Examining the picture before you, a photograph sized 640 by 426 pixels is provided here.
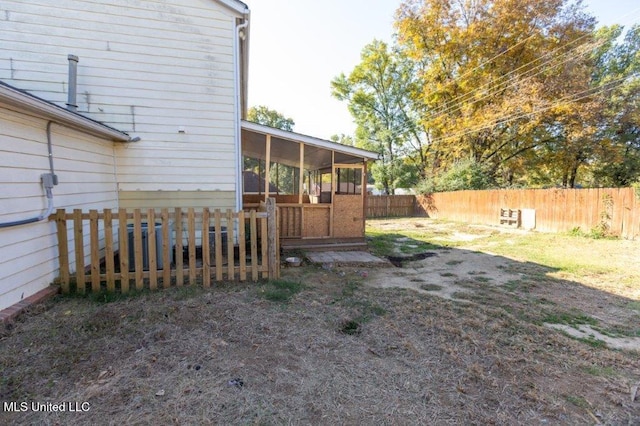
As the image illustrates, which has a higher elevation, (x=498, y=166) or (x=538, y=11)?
(x=538, y=11)

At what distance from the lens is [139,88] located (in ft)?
19.5

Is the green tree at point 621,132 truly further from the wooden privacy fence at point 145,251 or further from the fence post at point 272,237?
the wooden privacy fence at point 145,251

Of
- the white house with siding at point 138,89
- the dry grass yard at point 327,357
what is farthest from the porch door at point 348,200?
the dry grass yard at point 327,357

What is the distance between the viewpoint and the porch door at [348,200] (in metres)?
7.96

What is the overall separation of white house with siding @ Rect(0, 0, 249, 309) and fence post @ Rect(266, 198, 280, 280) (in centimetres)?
218

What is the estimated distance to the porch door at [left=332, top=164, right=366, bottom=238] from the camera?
26.1 ft

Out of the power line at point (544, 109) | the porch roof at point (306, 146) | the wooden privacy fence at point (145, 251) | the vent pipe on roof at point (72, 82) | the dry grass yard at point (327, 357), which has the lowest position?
the dry grass yard at point (327, 357)

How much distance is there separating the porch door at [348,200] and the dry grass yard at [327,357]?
10.5 ft

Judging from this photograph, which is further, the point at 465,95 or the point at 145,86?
the point at 465,95

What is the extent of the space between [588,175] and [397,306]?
2943cm

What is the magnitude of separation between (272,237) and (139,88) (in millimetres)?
4114

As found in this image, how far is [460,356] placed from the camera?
Answer: 2828mm

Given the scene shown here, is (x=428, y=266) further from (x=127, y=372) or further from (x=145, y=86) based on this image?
(x=145, y=86)

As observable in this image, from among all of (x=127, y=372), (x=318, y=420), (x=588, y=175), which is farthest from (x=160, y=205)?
(x=588, y=175)
